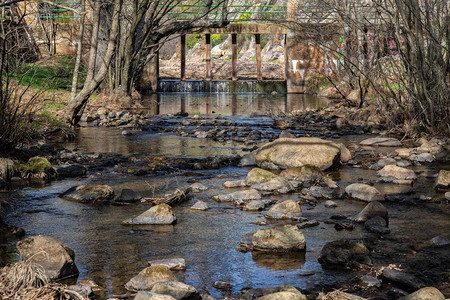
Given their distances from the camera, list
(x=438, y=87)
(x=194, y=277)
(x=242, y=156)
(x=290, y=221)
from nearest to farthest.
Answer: (x=194, y=277) < (x=290, y=221) < (x=242, y=156) < (x=438, y=87)

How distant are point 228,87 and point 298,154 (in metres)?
16.0

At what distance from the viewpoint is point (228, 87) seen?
75.0ft

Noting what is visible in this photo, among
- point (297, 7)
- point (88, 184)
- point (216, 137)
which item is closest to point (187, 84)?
point (297, 7)

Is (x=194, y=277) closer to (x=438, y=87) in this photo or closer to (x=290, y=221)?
(x=290, y=221)

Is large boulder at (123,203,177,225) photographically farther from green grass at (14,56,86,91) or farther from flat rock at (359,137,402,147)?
flat rock at (359,137,402,147)

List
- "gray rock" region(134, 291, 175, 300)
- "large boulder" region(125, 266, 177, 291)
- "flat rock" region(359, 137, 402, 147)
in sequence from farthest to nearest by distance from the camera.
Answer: "flat rock" region(359, 137, 402, 147), "large boulder" region(125, 266, 177, 291), "gray rock" region(134, 291, 175, 300)

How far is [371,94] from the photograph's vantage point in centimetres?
1597

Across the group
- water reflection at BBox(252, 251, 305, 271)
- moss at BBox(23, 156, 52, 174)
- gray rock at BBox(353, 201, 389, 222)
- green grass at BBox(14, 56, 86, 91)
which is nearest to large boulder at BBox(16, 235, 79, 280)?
water reflection at BBox(252, 251, 305, 271)

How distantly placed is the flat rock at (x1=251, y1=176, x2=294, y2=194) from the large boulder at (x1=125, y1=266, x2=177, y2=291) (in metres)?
2.62

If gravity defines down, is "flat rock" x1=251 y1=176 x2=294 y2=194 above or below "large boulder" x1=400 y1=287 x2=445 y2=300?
above

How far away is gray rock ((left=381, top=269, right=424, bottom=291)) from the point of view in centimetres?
341

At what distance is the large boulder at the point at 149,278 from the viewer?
11.2ft

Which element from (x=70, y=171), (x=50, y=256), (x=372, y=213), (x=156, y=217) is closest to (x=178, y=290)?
(x=50, y=256)

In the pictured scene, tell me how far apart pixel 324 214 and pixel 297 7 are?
18131mm
